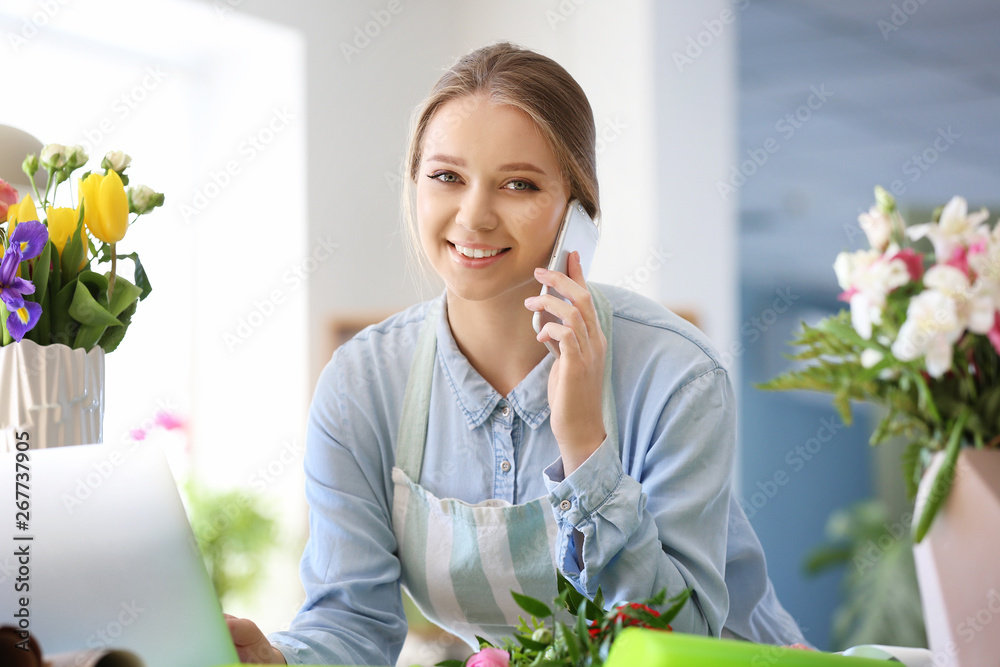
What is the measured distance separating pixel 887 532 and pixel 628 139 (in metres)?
1.52

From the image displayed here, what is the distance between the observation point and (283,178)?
320 centimetres

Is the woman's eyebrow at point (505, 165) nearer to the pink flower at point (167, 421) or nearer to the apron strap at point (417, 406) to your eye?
the apron strap at point (417, 406)

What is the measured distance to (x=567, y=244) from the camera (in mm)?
1149

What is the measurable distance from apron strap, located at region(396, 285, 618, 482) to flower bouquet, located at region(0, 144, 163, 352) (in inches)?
15.7

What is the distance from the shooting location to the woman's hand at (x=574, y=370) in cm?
100

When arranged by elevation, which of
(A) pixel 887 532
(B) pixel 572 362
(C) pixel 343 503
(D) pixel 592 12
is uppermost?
(D) pixel 592 12

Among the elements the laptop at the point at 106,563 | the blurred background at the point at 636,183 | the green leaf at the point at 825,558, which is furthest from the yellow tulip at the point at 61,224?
the green leaf at the point at 825,558

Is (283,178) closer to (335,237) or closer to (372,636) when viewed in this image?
(335,237)

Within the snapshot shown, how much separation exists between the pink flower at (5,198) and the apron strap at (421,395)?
0.54 meters

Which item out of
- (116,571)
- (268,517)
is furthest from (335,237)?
(116,571)

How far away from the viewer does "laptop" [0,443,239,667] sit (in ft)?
2.23

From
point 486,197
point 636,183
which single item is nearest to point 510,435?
point 486,197

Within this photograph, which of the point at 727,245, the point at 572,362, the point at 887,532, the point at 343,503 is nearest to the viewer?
the point at 572,362

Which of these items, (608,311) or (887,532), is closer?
(608,311)
